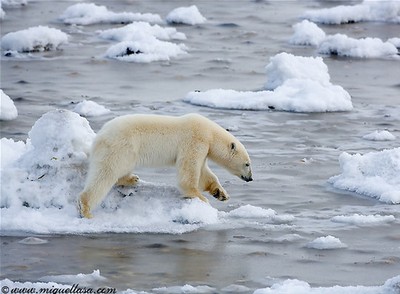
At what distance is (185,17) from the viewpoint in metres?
21.3

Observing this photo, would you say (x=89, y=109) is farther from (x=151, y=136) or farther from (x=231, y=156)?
(x=151, y=136)

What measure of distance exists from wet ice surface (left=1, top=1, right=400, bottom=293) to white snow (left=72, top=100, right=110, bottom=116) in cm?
15

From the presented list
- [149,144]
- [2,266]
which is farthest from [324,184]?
[2,266]

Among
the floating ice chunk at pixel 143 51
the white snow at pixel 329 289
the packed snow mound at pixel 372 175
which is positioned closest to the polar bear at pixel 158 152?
the packed snow mound at pixel 372 175

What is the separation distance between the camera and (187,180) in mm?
8867

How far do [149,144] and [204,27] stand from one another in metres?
12.4

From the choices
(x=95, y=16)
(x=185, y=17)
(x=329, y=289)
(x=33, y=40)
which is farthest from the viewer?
(x=95, y=16)

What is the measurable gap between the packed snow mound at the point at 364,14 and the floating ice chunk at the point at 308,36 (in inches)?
87.3

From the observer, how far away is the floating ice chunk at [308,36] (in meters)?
19.3

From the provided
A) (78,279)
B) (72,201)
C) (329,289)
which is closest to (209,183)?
(72,201)

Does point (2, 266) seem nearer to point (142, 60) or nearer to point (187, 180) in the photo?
point (187, 180)

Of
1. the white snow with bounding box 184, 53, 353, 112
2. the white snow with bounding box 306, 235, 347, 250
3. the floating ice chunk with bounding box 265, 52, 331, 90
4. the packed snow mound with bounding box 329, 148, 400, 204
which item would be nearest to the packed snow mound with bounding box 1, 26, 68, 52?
the white snow with bounding box 184, 53, 353, 112

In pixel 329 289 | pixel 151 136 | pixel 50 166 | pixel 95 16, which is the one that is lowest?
pixel 329 289

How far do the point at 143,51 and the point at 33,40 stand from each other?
200 cm
